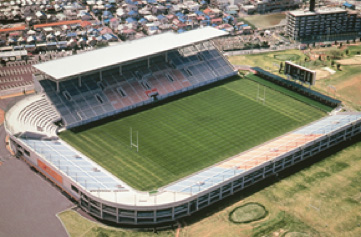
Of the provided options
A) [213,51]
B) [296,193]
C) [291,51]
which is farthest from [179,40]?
[296,193]

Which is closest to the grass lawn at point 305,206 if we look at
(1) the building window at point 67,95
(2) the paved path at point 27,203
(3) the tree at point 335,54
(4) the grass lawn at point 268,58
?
(2) the paved path at point 27,203

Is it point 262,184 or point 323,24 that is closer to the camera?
point 262,184

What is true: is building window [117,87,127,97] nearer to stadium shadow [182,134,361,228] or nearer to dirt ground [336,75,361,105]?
stadium shadow [182,134,361,228]

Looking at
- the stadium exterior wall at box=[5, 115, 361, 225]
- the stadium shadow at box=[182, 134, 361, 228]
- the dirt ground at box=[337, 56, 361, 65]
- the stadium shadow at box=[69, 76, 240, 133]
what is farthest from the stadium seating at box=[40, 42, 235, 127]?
the stadium shadow at box=[182, 134, 361, 228]

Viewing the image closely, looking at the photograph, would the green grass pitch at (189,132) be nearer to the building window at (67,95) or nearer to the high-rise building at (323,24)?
the building window at (67,95)

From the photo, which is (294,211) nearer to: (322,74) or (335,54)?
(322,74)

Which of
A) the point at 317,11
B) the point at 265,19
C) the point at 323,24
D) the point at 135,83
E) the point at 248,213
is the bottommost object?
the point at 248,213

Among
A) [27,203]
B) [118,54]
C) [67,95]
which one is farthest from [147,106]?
[27,203]

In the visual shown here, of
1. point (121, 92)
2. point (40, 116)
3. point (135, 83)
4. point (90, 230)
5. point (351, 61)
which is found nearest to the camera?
point (90, 230)
